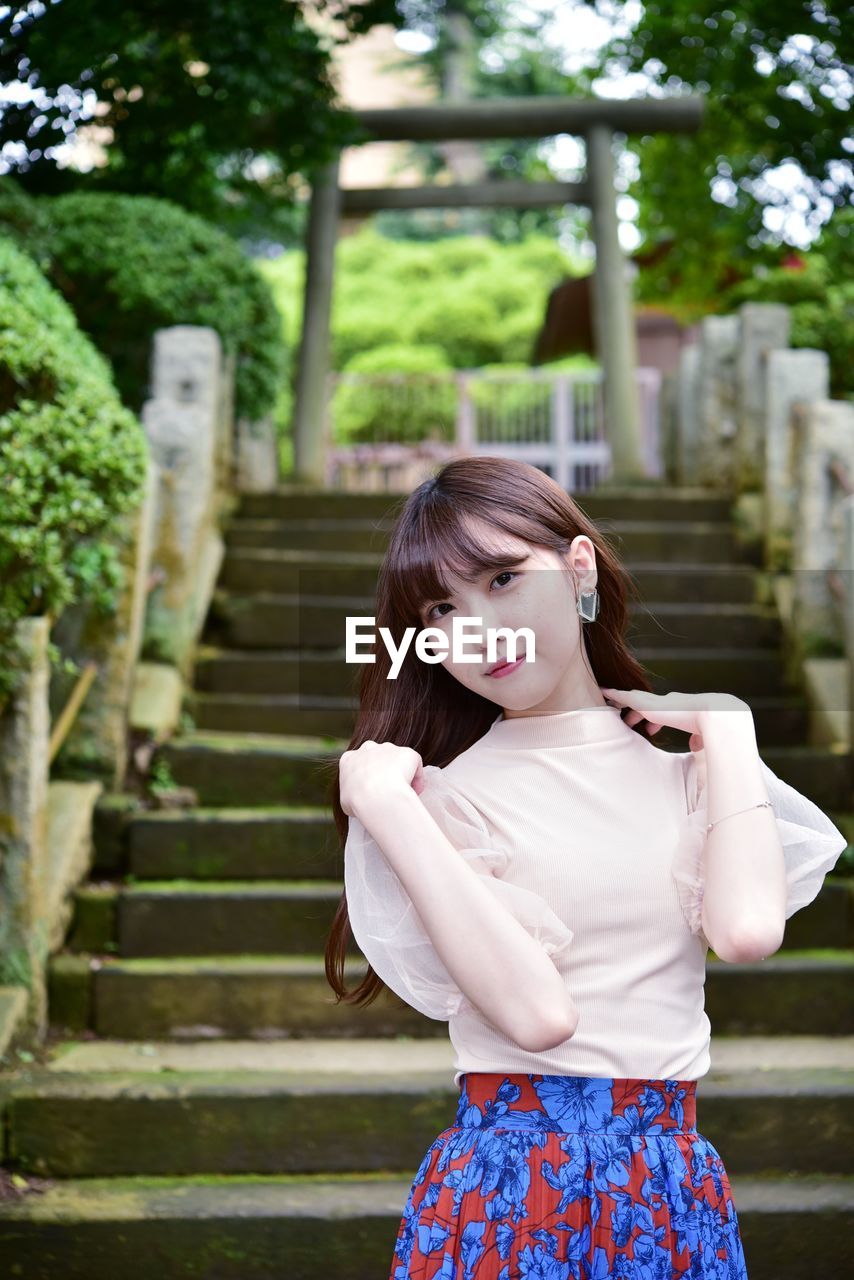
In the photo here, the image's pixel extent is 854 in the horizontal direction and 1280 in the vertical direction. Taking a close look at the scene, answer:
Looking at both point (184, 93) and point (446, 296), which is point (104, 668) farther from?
point (446, 296)

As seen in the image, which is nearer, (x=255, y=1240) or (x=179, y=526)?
(x=255, y=1240)

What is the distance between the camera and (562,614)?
1.41m

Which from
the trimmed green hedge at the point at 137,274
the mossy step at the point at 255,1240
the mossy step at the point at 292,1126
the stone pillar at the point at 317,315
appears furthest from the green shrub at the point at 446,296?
the mossy step at the point at 255,1240

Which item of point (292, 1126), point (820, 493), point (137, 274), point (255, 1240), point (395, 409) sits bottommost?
point (255, 1240)

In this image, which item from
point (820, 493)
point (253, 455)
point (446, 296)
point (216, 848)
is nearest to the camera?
point (216, 848)

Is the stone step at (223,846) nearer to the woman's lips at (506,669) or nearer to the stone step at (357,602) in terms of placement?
the stone step at (357,602)

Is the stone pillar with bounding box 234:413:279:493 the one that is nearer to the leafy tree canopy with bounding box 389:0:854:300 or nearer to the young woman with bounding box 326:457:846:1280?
the leafy tree canopy with bounding box 389:0:854:300

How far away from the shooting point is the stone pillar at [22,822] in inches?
128

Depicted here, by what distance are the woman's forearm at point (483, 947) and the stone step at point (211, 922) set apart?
7.78ft

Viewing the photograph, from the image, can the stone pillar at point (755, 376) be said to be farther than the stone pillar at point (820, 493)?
Yes

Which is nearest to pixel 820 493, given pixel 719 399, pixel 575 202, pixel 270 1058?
pixel 719 399

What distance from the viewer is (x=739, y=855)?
1306 mm

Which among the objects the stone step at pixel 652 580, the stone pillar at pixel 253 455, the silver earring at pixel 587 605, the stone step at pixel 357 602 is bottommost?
the silver earring at pixel 587 605

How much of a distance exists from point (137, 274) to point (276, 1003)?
3.21 metres
